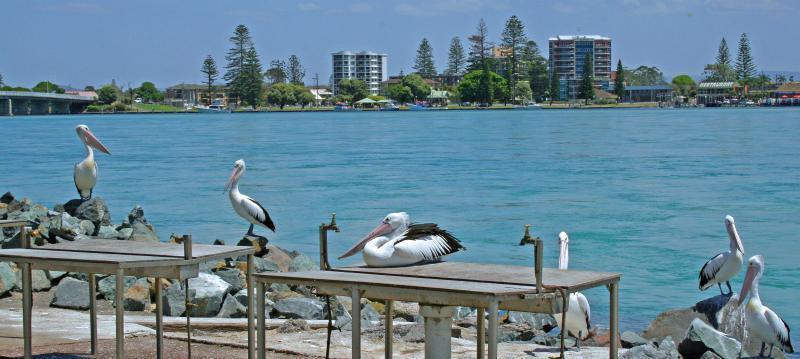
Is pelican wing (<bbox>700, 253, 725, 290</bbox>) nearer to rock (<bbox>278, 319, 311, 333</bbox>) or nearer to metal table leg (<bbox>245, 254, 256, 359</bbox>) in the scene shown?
rock (<bbox>278, 319, 311, 333</bbox>)

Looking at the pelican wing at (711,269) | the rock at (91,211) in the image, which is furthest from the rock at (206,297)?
the rock at (91,211)

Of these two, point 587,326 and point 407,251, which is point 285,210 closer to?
point 587,326

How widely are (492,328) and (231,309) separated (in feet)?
16.4

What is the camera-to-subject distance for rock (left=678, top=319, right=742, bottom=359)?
955cm

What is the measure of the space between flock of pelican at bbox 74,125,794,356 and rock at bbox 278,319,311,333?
2059 mm

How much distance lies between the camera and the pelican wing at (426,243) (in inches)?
243

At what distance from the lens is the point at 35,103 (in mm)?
153250

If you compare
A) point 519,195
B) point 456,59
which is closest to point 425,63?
point 456,59

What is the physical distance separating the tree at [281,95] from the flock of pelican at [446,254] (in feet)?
521

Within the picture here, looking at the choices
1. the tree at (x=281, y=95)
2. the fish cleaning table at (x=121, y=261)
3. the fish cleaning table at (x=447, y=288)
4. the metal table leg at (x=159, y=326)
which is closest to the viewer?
the fish cleaning table at (x=447, y=288)

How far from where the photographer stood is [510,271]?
19.5ft

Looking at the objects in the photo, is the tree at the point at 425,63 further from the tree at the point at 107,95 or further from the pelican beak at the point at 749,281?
the pelican beak at the point at 749,281

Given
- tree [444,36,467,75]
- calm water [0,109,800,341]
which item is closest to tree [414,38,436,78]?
tree [444,36,467,75]

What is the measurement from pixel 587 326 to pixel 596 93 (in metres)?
180
